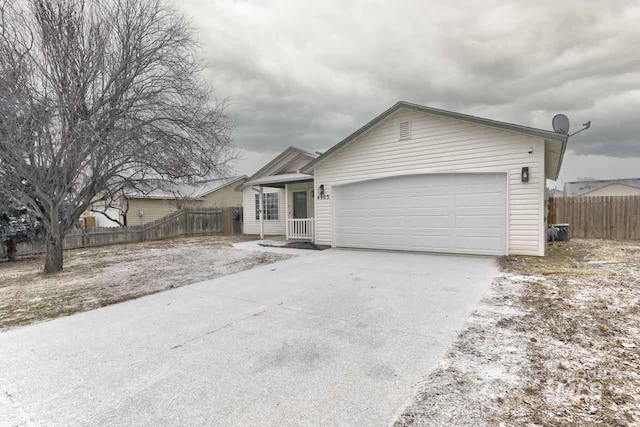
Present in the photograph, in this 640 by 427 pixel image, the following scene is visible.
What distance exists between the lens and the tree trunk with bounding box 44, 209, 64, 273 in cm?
816

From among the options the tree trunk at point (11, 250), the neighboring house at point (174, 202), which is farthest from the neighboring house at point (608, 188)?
the tree trunk at point (11, 250)

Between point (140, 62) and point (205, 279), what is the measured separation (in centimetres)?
547

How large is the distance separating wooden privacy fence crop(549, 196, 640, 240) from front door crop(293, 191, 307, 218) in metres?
10.3

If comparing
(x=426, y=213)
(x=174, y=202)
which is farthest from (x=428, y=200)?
(x=174, y=202)

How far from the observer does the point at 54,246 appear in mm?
8297

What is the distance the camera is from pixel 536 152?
766 cm

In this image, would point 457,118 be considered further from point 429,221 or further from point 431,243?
point 431,243

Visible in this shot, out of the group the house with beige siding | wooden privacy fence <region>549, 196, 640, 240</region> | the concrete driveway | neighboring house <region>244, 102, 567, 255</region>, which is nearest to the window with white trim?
the house with beige siding

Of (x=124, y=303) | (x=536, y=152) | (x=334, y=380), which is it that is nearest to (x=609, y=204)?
(x=536, y=152)

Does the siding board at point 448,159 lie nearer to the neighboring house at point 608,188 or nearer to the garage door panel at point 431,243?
the garage door panel at point 431,243

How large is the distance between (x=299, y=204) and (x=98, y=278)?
8468 millimetres

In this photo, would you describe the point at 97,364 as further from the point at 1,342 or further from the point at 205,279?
the point at 205,279

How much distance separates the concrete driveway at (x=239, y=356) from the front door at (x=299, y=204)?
336 inches

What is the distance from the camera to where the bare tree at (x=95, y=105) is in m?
6.54
